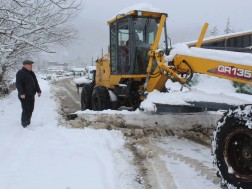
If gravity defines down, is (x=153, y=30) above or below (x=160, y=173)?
above

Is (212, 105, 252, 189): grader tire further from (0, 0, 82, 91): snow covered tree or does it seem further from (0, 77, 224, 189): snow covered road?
(0, 0, 82, 91): snow covered tree

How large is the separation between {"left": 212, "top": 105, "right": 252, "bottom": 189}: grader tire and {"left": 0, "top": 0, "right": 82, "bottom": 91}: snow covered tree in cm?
819

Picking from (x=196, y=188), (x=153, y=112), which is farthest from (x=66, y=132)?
(x=196, y=188)

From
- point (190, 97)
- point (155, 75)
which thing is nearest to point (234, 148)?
point (190, 97)

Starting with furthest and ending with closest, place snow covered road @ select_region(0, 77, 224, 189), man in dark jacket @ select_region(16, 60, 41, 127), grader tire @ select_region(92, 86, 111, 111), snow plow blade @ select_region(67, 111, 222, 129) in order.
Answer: grader tire @ select_region(92, 86, 111, 111)
man in dark jacket @ select_region(16, 60, 41, 127)
snow plow blade @ select_region(67, 111, 222, 129)
snow covered road @ select_region(0, 77, 224, 189)

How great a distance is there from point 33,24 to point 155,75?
618cm

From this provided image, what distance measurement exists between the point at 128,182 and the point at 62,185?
78 centimetres

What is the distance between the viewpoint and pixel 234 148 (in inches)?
147

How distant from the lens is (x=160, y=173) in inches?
182

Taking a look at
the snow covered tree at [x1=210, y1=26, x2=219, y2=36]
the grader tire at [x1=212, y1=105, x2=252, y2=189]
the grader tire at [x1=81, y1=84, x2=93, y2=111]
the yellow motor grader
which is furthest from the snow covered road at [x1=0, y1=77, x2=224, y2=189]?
the snow covered tree at [x1=210, y1=26, x2=219, y2=36]

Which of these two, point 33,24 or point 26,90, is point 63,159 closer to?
point 26,90

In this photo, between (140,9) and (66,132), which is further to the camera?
(140,9)

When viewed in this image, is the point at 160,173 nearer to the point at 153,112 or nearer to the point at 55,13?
the point at 153,112

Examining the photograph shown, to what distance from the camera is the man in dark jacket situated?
318 inches
